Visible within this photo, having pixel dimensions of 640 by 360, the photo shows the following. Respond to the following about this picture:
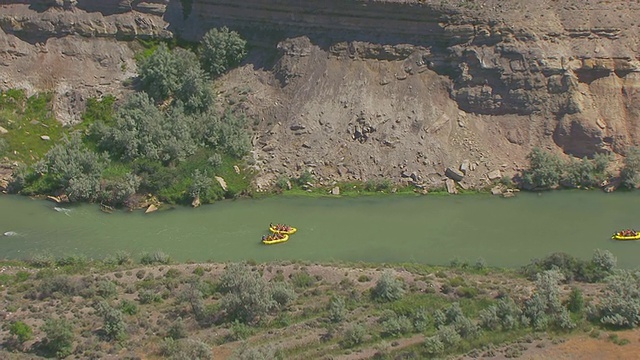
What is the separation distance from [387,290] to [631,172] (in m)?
21.6

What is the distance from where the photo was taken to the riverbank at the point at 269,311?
29.4m

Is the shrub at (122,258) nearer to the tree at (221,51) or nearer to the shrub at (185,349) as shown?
the shrub at (185,349)

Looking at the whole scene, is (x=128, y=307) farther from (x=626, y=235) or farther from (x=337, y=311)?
(x=626, y=235)

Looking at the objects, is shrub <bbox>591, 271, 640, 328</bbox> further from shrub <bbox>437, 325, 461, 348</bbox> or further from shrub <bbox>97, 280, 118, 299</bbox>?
shrub <bbox>97, 280, 118, 299</bbox>

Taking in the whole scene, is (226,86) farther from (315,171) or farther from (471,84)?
(471,84)

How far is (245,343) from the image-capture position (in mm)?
29906

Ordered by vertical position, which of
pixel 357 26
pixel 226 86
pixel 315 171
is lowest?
pixel 315 171

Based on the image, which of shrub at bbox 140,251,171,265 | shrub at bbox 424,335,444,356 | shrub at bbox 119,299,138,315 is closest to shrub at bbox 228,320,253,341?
shrub at bbox 119,299,138,315

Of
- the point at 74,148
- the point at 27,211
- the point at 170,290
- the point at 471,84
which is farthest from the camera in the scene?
the point at 471,84

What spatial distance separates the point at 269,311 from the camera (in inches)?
1255

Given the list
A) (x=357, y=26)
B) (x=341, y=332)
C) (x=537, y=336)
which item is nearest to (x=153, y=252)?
(x=341, y=332)

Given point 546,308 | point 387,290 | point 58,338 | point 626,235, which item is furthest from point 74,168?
point 626,235

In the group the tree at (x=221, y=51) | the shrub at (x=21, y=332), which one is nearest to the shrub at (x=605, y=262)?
the shrub at (x=21, y=332)

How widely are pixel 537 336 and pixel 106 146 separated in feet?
90.6
